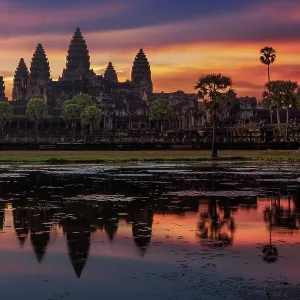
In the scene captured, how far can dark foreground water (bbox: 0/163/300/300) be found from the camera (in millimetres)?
13742

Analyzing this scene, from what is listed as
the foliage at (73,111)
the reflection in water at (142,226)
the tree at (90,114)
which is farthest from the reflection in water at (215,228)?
the foliage at (73,111)

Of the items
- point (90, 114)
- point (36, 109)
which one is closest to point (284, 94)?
point (90, 114)

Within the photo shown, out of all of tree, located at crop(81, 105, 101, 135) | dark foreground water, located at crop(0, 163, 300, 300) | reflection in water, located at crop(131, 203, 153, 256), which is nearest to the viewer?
dark foreground water, located at crop(0, 163, 300, 300)

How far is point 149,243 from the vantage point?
60.7 feet

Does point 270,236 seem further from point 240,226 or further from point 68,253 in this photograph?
point 68,253

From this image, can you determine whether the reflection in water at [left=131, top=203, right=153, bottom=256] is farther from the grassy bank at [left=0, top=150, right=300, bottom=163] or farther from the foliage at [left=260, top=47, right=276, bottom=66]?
the foliage at [left=260, top=47, right=276, bottom=66]

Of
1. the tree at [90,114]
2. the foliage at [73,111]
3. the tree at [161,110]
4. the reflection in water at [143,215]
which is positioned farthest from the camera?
the tree at [161,110]

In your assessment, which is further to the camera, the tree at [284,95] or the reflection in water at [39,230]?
the tree at [284,95]

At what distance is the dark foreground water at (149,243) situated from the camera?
1374cm

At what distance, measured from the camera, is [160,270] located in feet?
49.8

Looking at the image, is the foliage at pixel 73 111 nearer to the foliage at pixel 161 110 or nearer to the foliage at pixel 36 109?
the foliage at pixel 36 109

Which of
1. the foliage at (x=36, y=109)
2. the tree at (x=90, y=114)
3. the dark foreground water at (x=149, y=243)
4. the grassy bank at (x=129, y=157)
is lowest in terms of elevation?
the dark foreground water at (x=149, y=243)

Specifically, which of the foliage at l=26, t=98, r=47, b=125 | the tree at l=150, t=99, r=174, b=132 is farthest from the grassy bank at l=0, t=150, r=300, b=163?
the foliage at l=26, t=98, r=47, b=125

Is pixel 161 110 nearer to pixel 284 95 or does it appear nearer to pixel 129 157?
pixel 284 95
